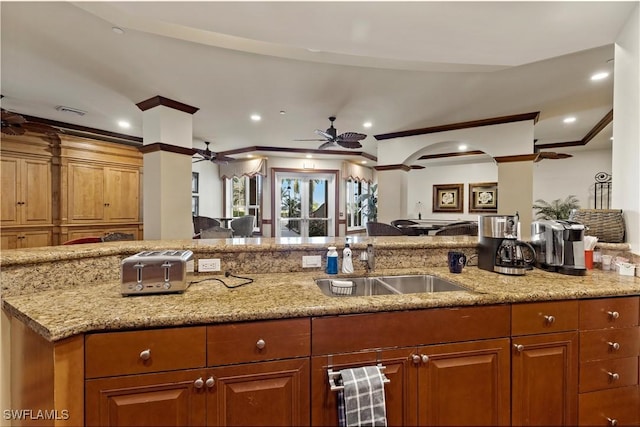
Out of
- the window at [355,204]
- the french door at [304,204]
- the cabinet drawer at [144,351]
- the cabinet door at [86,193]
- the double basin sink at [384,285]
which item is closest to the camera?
the cabinet drawer at [144,351]

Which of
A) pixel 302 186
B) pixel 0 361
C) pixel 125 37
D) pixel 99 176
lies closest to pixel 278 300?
pixel 0 361

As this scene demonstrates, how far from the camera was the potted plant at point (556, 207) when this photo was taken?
6074 millimetres

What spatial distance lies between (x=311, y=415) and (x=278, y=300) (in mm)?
464

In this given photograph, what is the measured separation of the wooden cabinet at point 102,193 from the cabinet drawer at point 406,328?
17.6 ft

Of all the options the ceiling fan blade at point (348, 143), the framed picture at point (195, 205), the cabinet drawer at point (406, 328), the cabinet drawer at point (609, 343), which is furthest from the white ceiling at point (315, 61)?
the framed picture at point (195, 205)

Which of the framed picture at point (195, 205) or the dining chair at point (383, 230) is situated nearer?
the dining chair at point (383, 230)

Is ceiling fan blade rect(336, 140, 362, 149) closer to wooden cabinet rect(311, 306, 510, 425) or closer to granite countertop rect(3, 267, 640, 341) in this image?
granite countertop rect(3, 267, 640, 341)

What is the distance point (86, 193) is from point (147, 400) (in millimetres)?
5163

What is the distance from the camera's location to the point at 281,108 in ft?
13.6

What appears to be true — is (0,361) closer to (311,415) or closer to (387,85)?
(311,415)

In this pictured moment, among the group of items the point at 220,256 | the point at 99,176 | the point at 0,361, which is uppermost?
the point at 99,176

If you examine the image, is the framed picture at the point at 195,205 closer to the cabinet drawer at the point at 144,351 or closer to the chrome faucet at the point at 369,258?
the chrome faucet at the point at 369,258

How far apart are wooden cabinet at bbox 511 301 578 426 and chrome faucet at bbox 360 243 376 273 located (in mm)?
769

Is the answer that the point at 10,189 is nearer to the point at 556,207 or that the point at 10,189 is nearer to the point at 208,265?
the point at 208,265
